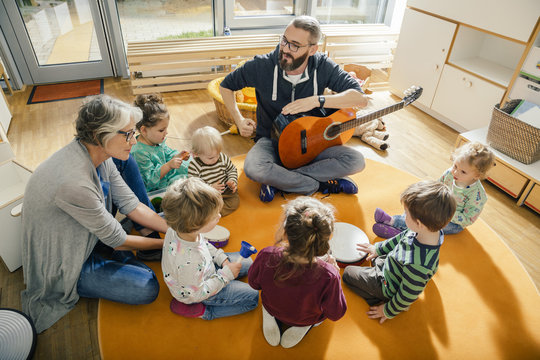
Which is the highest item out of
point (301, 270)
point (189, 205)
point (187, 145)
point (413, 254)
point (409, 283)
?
point (189, 205)

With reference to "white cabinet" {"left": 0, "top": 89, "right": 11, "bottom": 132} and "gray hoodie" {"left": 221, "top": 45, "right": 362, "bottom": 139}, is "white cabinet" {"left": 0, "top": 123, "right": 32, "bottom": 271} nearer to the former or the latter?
"white cabinet" {"left": 0, "top": 89, "right": 11, "bottom": 132}

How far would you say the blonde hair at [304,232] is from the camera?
109 centimetres

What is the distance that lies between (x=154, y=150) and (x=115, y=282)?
2.68 ft

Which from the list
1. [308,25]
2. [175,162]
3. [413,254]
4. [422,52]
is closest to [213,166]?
[175,162]

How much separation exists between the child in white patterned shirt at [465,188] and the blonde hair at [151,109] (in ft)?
4.33

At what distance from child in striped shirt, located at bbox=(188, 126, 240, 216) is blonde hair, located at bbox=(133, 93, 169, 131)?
0.23 meters

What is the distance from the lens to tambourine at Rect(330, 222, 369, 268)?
1780 millimetres

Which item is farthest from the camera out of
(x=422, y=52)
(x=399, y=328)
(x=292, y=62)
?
(x=422, y=52)

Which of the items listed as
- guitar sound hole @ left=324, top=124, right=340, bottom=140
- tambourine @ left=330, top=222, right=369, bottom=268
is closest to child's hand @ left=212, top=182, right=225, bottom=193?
tambourine @ left=330, top=222, right=369, bottom=268

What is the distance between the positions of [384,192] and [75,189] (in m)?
1.80

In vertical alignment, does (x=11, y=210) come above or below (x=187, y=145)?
above

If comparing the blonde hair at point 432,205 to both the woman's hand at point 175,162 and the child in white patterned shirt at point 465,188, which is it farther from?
the woman's hand at point 175,162

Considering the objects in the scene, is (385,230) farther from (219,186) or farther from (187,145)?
(187,145)

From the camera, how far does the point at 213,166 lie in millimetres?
1942
